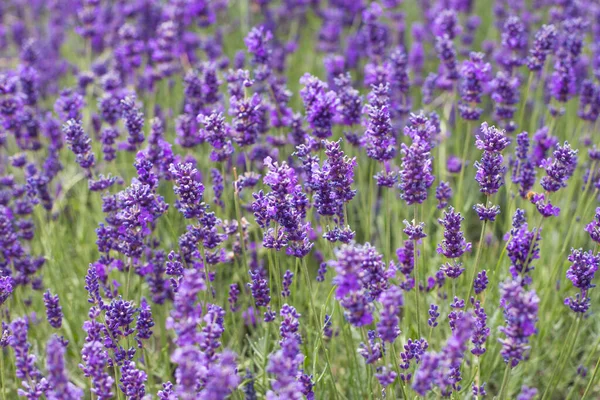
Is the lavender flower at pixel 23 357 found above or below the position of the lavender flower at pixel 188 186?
below

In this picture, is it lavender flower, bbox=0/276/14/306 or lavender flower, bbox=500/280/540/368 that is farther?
lavender flower, bbox=0/276/14/306

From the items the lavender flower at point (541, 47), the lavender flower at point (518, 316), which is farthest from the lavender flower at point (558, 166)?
the lavender flower at point (541, 47)

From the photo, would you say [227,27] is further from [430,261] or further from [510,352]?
[510,352]

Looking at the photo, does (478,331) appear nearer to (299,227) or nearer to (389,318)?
(389,318)

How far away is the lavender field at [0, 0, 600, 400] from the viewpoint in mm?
2434

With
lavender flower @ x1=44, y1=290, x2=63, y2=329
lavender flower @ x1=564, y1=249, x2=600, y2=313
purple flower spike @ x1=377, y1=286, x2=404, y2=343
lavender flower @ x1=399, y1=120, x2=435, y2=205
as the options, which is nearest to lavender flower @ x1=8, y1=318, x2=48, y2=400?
lavender flower @ x1=44, y1=290, x2=63, y2=329

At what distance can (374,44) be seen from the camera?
Answer: 15.6 feet

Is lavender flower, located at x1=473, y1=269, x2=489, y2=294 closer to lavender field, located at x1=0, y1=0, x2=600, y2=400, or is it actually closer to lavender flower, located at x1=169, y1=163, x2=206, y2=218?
lavender field, located at x1=0, y1=0, x2=600, y2=400

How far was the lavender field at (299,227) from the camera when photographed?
95.8 inches

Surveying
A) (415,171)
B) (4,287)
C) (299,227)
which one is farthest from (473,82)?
(4,287)

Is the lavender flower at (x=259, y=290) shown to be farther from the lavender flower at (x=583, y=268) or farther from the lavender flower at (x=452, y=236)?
the lavender flower at (x=583, y=268)

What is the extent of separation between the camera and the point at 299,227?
269cm

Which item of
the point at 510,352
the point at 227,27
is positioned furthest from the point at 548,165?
the point at 227,27

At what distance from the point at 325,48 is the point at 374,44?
1468 mm
